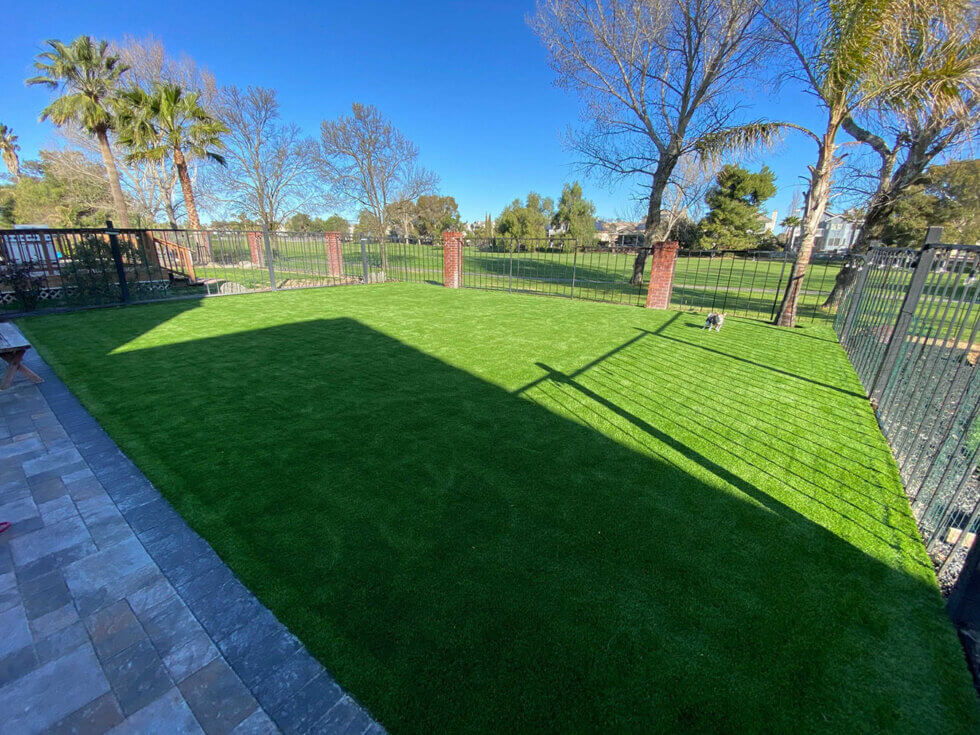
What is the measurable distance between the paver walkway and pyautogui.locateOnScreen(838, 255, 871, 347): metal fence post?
8234 mm

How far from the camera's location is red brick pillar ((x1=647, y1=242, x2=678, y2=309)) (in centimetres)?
983

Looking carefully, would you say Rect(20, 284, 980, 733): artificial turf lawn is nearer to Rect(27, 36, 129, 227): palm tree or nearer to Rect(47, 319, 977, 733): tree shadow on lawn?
Rect(47, 319, 977, 733): tree shadow on lawn

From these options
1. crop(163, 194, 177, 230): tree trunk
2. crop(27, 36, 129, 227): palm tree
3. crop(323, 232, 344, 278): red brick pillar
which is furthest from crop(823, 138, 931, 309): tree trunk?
crop(163, 194, 177, 230): tree trunk

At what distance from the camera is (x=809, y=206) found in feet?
24.9

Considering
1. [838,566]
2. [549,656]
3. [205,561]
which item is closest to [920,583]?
[838,566]

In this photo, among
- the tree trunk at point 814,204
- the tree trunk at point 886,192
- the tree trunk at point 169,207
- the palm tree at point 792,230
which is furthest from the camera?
the tree trunk at point 169,207

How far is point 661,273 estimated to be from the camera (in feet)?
33.2

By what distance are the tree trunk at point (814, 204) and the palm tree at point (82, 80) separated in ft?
68.7

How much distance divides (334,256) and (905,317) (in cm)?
1623

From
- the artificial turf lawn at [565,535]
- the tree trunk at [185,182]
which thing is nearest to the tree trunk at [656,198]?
the artificial turf lawn at [565,535]

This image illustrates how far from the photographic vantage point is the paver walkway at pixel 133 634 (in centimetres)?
144

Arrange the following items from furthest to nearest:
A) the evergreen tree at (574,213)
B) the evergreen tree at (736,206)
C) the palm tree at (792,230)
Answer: the evergreen tree at (574,213) < the evergreen tree at (736,206) < the palm tree at (792,230)

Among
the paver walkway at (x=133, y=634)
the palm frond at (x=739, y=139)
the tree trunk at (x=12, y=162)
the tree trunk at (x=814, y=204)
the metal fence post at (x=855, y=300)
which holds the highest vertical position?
→ the tree trunk at (x=12, y=162)

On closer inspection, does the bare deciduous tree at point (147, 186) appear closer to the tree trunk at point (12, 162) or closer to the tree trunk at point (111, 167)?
the tree trunk at point (111, 167)
